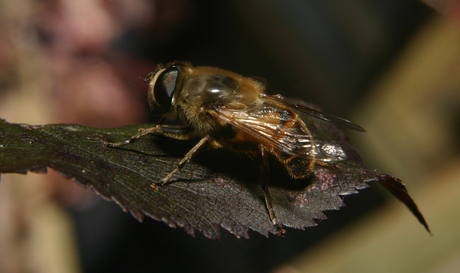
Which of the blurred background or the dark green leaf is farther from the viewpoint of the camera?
the blurred background

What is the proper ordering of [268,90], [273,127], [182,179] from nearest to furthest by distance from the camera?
1. [182,179]
2. [273,127]
3. [268,90]

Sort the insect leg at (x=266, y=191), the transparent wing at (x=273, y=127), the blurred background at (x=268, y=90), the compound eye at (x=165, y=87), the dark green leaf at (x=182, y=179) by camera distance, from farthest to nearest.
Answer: the blurred background at (x=268, y=90)
the compound eye at (x=165, y=87)
the transparent wing at (x=273, y=127)
the insect leg at (x=266, y=191)
the dark green leaf at (x=182, y=179)

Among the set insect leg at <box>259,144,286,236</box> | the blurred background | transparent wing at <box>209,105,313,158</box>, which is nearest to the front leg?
transparent wing at <box>209,105,313,158</box>

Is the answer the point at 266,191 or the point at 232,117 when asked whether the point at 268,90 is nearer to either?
the point at 232,117

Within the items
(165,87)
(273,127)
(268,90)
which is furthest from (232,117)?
(268,90)

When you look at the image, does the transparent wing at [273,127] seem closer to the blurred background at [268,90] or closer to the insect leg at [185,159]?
the insect leg at [185,159]

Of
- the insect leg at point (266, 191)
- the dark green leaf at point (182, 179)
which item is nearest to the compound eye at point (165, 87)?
the dark green leaf at point (182, 179)

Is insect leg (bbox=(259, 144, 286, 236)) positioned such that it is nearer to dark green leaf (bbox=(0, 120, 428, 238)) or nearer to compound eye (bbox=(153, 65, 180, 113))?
dark green leaf (bbox=(0, 120, 428, 238))
